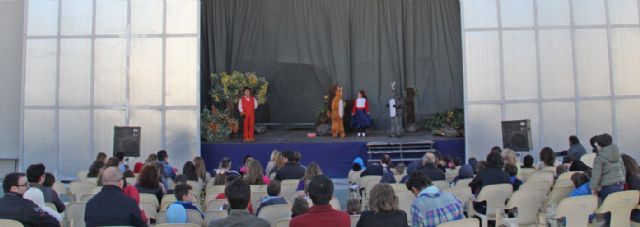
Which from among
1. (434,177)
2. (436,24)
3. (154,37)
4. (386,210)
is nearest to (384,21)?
(436,24)

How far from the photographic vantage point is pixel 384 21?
688 inches

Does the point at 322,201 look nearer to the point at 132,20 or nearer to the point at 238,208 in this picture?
the point at 238,208

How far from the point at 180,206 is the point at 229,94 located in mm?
10590

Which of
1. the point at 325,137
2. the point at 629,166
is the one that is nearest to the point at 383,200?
the point at 629,166

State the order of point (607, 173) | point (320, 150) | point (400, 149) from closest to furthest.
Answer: point (607, 173)
point (320, 150)
point (400, 149)

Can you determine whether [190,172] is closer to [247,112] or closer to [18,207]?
[18,207]

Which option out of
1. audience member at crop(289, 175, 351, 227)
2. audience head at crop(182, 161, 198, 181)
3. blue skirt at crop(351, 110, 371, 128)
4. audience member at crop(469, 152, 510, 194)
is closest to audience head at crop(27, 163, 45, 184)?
audience member at crop(289, 175, 351, 227)

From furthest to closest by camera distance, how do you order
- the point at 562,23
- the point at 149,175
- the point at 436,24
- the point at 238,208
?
the point at 436,24 < the point at 562,23 < the point at 149,175 < the point at 238,208

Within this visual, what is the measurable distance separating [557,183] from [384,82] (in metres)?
11.0

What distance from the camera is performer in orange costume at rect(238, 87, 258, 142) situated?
14320 mm

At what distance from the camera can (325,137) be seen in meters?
15.3

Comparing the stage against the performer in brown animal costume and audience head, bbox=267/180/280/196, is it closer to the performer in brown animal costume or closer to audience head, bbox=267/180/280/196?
the performer in brown animal costume

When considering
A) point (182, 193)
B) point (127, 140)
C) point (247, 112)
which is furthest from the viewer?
point (247, 112)

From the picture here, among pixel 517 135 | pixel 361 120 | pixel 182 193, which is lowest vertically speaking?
pixel 182 193
